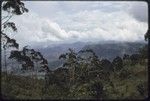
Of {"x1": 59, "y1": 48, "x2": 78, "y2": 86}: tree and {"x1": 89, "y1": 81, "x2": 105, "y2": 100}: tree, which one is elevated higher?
{"x1": 89, "y1": 81, "x2": 105, "y2": 100}: tree

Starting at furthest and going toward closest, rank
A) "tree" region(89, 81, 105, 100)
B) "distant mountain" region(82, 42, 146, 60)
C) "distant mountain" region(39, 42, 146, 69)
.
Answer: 1. "distant mountain" region(39, 42, 146, 69)
2. "distant mountain" region(82, 42, 146, 60)
3. "tree" region(89, 81, 105, 100)

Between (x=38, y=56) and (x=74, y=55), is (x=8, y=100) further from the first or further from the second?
(x=38, y=56)

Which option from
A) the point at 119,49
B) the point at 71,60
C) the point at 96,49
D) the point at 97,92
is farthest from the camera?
the point at 119,49

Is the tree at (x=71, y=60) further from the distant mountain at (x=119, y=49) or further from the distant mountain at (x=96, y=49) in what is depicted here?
the distant mountain at (x=119, y=49)

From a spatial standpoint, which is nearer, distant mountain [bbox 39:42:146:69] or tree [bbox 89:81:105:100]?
tree [bbox 89:81:105:100]

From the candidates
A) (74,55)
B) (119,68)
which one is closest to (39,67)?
(74,55)

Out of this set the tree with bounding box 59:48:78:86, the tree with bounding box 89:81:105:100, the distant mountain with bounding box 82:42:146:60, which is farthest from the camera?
the tree with bounding box 59:48:78:86

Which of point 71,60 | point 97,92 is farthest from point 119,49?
point 97,92

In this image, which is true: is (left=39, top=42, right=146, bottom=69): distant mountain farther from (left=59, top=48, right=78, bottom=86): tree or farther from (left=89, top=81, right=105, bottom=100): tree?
(left=89, top=81, right=105, bottom=100): tree

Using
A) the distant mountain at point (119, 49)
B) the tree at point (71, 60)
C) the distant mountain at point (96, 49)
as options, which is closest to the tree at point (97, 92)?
the distant mountain at point (96, 49)

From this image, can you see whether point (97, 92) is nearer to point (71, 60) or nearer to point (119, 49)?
point (71, 60)

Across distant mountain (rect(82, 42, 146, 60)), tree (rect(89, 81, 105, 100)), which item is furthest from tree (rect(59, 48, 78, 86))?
tree (rect(89, 81, 105, 100))
